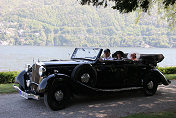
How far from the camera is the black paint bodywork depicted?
6.19 meters

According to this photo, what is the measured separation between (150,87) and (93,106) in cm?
274

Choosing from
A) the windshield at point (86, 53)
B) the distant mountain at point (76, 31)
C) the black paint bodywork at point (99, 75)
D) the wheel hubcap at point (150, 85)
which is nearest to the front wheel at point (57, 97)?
the black paint bodywork at point (99, 75)

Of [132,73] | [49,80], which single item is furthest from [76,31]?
[49,80]

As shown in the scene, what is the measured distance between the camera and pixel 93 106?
6551mm

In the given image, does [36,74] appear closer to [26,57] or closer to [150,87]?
[150,87]

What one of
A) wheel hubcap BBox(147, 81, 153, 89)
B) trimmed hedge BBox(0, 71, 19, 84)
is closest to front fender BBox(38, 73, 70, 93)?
wheel hubcap BBox(147, 81, 153, 89)

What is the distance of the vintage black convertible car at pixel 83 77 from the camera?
6.07m

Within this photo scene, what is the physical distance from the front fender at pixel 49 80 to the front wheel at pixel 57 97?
0.54 feet

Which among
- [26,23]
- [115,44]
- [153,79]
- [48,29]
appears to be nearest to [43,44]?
[48,29]

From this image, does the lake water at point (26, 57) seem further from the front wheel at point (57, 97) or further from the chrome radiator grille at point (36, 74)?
the front wheel at point (57, 97)

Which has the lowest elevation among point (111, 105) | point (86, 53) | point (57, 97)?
point (111, 105)

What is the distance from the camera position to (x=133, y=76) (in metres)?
7.96

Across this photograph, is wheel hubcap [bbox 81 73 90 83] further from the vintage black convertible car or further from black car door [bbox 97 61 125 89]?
black car door [bbox 97 61 125 89]

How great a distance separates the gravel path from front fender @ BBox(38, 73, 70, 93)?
61 cm
